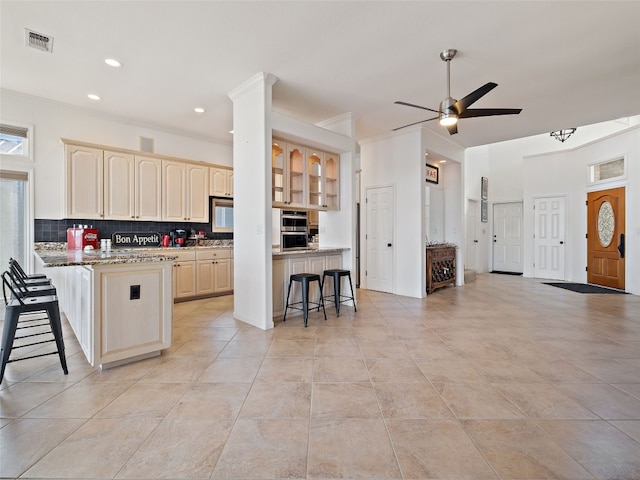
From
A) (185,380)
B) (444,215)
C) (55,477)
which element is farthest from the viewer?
(444,215)

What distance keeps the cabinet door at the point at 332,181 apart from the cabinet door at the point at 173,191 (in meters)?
2.55

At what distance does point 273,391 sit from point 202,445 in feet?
2.06

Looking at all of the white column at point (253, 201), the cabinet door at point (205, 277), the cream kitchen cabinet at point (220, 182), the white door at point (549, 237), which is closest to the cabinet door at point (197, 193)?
the cream kitchen cabinet at point (220, 182)

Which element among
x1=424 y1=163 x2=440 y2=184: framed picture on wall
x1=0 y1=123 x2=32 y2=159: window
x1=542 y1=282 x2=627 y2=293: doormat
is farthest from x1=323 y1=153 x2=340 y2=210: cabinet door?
x1=542 y1=282 x2=627 y2=293: doormat

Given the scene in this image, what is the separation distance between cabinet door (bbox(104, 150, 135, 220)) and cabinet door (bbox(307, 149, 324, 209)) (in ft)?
9.26

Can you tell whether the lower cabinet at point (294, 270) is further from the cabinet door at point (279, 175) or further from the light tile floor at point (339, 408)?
the cabinet door at point (279, 175)

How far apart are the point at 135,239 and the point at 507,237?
9.13m

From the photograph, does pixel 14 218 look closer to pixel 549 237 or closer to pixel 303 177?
pixel 303 177

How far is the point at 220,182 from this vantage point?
5.78 meters

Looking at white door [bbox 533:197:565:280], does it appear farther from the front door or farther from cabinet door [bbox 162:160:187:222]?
cabinet door [bbox 162:160:187:222]

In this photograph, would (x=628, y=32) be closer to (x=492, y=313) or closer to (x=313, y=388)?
(x=492, y=313)

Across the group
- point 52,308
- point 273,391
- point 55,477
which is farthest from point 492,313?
point 52,308

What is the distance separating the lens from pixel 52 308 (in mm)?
2447

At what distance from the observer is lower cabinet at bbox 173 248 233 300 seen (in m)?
4.90
